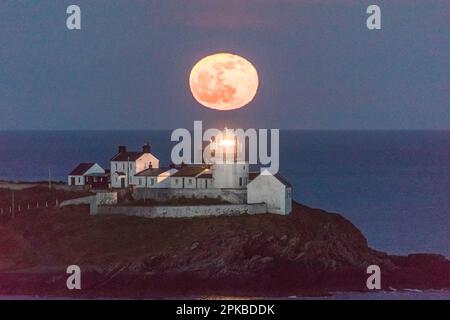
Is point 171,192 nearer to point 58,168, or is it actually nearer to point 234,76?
point 234,76

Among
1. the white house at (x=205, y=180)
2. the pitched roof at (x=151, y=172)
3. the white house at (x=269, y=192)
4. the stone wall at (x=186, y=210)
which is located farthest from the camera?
the pitched roof at (x=151, y=172)

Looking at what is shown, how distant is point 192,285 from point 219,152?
5.39 meters

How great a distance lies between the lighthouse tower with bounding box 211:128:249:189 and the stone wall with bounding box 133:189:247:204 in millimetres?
236

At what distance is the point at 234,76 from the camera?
5962cm

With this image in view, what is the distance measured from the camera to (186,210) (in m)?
60.8

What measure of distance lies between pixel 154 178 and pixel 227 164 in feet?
10.0

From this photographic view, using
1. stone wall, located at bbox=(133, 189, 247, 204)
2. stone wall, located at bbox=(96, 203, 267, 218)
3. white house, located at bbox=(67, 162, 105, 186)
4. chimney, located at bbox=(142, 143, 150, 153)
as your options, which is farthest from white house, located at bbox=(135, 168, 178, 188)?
white house, located at bbox=(67, 162, 105, 186)

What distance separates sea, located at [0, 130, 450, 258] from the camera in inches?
2744

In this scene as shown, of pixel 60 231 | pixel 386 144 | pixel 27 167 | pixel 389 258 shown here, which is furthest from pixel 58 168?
pixel 386 144

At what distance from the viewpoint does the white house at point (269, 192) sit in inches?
2413

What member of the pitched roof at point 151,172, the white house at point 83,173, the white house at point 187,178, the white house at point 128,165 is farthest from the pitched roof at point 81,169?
the white house at point 187,178

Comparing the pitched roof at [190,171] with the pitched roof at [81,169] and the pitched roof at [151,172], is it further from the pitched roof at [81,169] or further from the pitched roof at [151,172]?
the pitched roof at [81,169]

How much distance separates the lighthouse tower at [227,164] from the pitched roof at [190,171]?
0.99 m

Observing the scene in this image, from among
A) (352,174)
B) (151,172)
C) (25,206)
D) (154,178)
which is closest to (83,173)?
(25,206)
